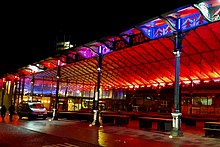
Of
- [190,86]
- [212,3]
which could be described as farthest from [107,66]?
[212,3]

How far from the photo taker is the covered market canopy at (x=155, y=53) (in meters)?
15.5

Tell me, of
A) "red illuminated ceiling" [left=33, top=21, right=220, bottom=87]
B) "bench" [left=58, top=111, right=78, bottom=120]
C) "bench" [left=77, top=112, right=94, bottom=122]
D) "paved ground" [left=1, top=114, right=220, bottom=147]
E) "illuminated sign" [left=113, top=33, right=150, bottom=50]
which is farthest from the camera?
"bench" [left=58, top=111, right=78, bottom=120]

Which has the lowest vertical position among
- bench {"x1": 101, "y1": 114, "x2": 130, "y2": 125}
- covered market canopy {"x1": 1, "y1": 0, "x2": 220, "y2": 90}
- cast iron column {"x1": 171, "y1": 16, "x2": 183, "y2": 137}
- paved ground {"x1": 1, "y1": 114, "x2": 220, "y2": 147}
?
paved ground {"x1": 1, "y1": 114, "x2": 220, "y2": 147}

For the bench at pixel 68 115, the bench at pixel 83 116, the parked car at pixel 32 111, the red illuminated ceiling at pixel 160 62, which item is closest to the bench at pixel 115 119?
the bench at pixel 83 116

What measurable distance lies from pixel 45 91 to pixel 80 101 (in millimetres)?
5777

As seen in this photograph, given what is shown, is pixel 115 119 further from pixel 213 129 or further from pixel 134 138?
pixel 213 129

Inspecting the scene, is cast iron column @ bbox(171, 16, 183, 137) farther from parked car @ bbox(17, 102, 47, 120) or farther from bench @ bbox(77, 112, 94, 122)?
parked car @ bbox(17, 102, 47, 120)

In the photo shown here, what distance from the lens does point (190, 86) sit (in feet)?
99.1

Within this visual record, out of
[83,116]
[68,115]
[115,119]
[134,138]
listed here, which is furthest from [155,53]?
[134,138]

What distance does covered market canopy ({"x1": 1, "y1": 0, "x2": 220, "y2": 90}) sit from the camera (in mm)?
15531

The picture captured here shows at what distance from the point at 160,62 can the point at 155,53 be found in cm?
181

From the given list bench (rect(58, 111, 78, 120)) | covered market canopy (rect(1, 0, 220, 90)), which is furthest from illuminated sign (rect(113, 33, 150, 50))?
bench (rect(58, 111, 78, 120))

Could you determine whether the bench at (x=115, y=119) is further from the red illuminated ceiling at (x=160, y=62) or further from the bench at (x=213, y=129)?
the bench at (x=213, y=129)

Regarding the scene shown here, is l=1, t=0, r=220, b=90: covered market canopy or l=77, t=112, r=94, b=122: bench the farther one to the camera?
l=77, t=112, r=94, b=122: bench
